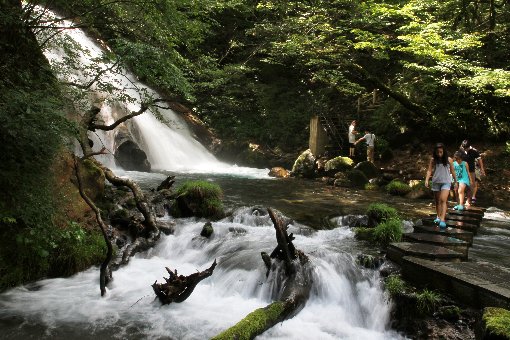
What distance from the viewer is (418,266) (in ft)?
19.2

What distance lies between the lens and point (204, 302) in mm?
6223

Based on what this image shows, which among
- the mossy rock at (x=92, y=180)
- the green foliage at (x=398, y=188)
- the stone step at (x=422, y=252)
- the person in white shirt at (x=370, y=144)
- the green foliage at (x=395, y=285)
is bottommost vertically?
the green foliage at (x=395, y=285)

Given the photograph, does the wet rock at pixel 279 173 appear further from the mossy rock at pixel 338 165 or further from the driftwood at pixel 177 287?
the driftwood at pixel 177 287

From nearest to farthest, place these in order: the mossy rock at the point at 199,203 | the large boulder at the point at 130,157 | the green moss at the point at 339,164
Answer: the mossy rock at the point at 199,203, the green moss at the point at 339,164, the large boulder at the point at 130,157

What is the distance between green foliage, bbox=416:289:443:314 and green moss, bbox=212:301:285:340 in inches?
77.4

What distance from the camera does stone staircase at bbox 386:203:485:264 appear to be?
6.24 meters

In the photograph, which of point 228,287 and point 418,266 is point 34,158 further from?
point 418,266

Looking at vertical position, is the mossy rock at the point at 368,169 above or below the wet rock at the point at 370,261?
above

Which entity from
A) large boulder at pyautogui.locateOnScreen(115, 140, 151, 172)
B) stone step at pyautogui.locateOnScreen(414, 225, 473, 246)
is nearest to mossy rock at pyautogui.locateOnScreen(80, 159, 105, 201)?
stone step at pyautogui.locateOnScreen(414, 225, 473, 246)

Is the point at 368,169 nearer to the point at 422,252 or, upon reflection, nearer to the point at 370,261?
the point at 370,261

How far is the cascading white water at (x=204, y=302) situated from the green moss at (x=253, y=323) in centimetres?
32

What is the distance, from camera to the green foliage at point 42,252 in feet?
18.7

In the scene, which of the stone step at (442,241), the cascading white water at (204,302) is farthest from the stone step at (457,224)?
the cascading white water at (204,302)

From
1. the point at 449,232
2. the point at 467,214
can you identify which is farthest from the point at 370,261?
the point at 467,214
